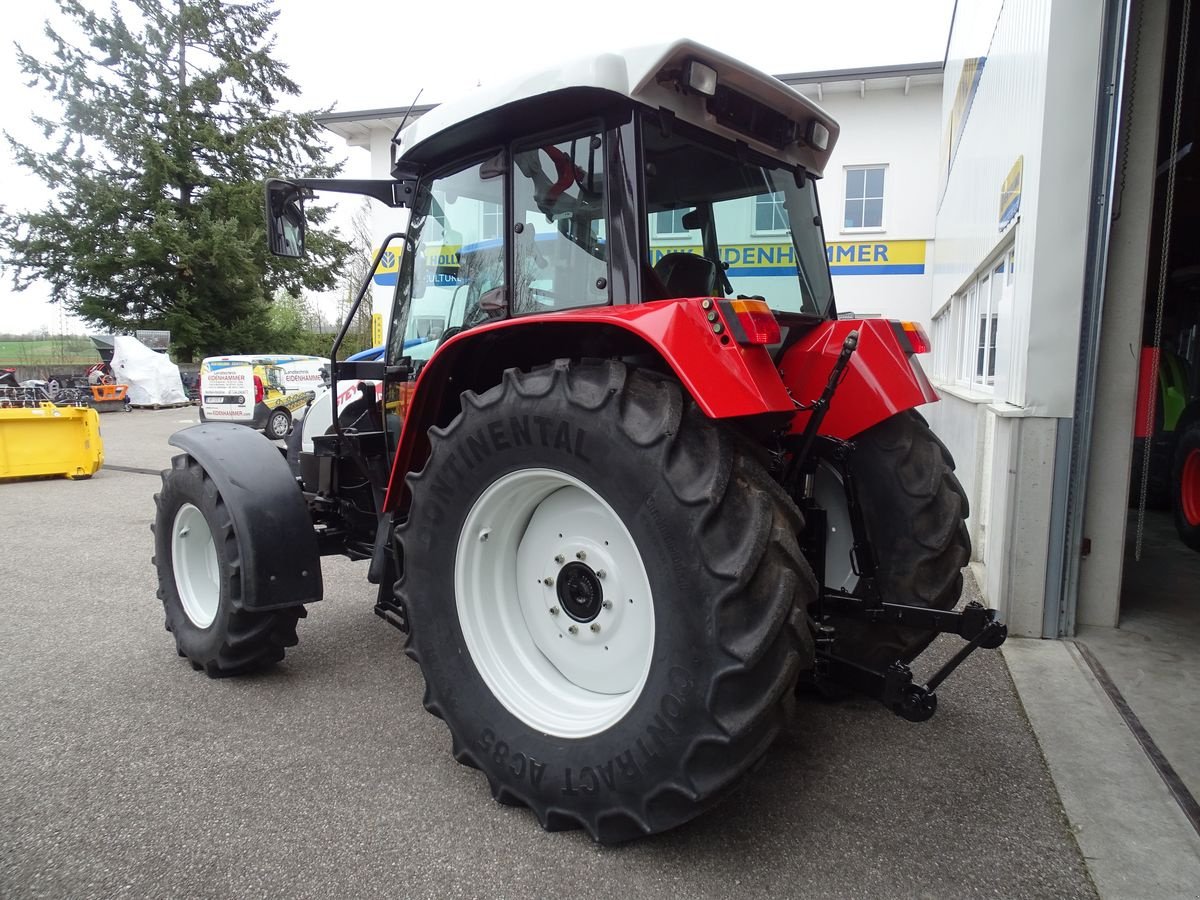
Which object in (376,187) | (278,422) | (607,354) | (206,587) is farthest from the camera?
(278,422)

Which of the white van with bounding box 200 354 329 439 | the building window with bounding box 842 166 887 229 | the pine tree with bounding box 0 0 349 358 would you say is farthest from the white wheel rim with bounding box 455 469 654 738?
the pine tree with bounding box 0 0 349 358

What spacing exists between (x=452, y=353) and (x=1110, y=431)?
346cm

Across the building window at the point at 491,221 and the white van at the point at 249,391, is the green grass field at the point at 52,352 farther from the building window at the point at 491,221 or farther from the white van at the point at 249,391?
the building window at the point at 491,221

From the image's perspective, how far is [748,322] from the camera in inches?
85.8

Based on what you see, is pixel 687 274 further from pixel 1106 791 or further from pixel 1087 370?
pixel 1087 370

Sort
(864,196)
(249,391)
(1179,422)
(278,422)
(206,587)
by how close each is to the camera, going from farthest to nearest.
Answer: (278,422) → (249,391) → (864,196) → (1179,422) → (206,587)

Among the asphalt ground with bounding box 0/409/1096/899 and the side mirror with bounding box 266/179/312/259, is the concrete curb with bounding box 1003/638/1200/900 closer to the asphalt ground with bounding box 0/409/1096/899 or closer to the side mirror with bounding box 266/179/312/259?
the asphalt ground with bounding box 0/409/1096/899

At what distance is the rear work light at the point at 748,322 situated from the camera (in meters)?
2.13

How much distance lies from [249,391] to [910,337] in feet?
51.3

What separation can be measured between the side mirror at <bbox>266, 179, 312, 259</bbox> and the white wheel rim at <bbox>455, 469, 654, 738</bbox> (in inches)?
64.6

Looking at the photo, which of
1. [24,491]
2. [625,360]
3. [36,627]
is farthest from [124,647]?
[24,491]

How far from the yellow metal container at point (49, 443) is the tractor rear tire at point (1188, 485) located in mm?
11805

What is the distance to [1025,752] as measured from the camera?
2.91m

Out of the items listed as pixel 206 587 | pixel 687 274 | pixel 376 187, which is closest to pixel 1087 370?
pixel 687 274
